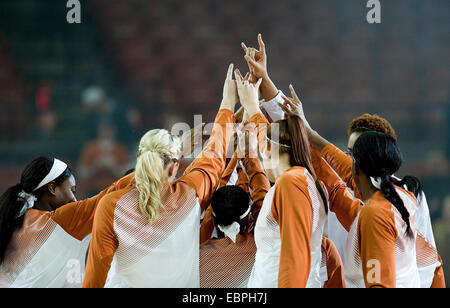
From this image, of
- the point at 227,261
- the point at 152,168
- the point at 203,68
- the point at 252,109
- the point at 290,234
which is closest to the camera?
the point at 290,234

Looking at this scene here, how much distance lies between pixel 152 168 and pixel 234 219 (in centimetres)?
27

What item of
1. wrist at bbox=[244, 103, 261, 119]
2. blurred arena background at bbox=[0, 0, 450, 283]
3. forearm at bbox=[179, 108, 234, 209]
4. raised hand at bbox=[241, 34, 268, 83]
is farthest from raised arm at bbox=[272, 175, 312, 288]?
blurred arena background at bbox=[0, 0, 450, 283]

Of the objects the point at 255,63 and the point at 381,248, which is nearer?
the point at 381,248

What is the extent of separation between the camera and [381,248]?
112 centimetres

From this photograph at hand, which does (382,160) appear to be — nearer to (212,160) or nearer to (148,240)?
(212,160)

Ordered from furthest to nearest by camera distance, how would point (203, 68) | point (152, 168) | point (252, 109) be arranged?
point (203, 68) → point (252, 109) → point (152, 168)

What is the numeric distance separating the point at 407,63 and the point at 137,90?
2.11 m

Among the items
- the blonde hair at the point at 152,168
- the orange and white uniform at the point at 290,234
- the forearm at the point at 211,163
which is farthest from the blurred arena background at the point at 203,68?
the orange and white uniform at the point at 290,234

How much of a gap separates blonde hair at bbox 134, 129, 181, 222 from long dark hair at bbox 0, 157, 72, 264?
0.36m

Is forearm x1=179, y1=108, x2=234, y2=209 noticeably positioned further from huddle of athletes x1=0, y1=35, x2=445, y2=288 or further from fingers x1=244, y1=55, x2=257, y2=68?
fingers x1=244, y1=55, x2=257, y2=68

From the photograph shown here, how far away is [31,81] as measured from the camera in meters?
3.62

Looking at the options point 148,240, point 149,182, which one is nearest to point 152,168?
point 149,182

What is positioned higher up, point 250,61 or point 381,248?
point 250,61
